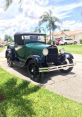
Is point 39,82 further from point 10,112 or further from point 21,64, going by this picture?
point 10,112

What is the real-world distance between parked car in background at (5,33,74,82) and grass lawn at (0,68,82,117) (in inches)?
45.5

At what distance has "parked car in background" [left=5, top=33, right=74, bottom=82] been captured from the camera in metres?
11.1

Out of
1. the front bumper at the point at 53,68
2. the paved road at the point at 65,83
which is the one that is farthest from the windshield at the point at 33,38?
the front bumper at the point at 53,68

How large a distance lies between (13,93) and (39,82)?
190 cm

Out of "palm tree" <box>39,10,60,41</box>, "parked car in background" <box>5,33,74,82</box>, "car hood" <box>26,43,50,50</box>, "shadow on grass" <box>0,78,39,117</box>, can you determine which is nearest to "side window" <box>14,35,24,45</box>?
"parked car in background" <box>5,33,74,82</box>

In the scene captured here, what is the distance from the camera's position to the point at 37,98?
8.57 metres

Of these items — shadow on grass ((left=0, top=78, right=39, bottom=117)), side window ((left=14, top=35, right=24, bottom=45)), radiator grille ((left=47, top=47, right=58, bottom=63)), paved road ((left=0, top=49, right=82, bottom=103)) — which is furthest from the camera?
side window ((left=14, top=35, right=24, bottom=45))

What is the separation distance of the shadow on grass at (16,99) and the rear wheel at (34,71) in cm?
65

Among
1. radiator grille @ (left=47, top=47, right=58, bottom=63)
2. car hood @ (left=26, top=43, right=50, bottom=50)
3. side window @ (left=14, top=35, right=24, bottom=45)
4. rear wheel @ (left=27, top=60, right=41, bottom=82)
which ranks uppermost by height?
side window @ (left=14, top=35, right=24, bottom=45)

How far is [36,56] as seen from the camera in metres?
11.1

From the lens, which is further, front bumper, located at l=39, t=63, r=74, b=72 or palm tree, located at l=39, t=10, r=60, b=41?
palm tree, located at l=39, t=10, r=60, b=41

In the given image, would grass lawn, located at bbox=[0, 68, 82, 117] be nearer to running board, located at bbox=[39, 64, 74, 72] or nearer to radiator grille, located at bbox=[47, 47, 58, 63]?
running board, located at bbox=[39, 64, 74, 72]

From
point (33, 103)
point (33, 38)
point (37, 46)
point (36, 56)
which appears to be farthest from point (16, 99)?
point (33, 38)

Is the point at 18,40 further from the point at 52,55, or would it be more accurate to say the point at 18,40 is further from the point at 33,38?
the point at 52,55
